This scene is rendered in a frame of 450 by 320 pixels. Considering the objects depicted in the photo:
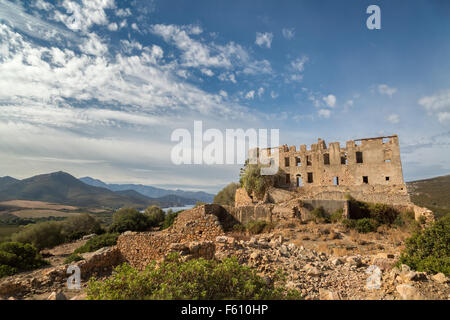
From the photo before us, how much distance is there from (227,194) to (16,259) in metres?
26.5

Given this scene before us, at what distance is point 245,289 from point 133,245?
8919 mm

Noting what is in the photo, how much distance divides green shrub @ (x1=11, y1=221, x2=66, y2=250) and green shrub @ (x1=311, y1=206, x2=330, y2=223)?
2494 centimetres

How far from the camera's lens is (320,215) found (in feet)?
52.6

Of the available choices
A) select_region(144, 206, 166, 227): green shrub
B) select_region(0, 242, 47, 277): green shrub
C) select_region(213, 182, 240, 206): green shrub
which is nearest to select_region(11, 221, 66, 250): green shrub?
select_region(144, 206, 166, 227): green shrub

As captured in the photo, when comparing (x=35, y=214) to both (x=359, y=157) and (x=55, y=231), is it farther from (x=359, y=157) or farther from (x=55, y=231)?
(x=359, y=157)

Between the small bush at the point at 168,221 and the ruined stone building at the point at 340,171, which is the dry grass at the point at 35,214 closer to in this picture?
the small bush at the point at 168,221

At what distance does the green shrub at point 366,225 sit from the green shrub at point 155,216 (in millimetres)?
22892

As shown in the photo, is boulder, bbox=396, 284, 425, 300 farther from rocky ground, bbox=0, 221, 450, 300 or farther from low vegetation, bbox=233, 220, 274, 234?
low vegetation, bbox=233, 220, 274, 234

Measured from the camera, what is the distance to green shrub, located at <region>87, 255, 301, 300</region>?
379cm

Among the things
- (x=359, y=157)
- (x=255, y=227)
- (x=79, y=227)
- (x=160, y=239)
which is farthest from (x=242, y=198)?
(x=79, y=227)

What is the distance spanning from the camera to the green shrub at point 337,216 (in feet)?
50.3

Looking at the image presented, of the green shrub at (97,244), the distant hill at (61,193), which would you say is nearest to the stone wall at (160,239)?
the green shrub at (97,244)
